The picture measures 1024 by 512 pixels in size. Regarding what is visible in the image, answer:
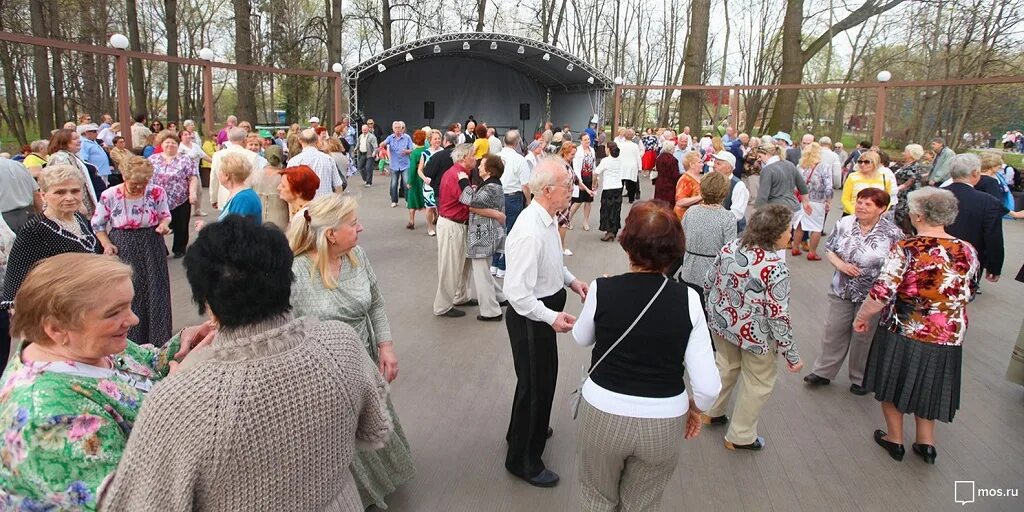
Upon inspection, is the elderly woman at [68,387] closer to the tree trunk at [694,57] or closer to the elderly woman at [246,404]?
the elderly woman at [246,404]

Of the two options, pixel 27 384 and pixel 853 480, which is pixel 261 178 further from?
pixel 853 480

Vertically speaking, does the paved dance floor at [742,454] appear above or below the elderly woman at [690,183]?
below

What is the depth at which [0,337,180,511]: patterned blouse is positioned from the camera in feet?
4.56

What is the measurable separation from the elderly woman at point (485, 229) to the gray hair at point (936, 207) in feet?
10.9

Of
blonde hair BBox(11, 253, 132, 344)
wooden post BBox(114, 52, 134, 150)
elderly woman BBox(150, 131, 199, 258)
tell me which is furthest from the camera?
wooden post BBox(114, 52, 134, 150)

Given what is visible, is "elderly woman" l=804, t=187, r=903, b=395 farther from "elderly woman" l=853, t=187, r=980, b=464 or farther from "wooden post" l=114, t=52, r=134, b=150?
"wooden post" l=114, t=52, r=134, b=150

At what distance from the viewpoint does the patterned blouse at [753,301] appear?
11.1ft

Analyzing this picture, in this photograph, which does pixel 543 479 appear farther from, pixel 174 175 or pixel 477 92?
pixel 477 92

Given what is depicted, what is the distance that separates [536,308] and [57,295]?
1.91m

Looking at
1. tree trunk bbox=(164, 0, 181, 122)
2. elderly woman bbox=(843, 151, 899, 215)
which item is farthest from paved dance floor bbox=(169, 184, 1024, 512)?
tree trunk bbox=(164, 0, 181, 122)

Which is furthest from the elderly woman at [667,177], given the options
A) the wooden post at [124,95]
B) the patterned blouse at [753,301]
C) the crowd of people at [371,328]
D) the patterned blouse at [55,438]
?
the wooden post at [124,95]

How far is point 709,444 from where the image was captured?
384 centimetres

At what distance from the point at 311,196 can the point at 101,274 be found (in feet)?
8.67

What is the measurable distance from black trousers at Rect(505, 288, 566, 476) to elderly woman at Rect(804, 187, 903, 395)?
210cm
